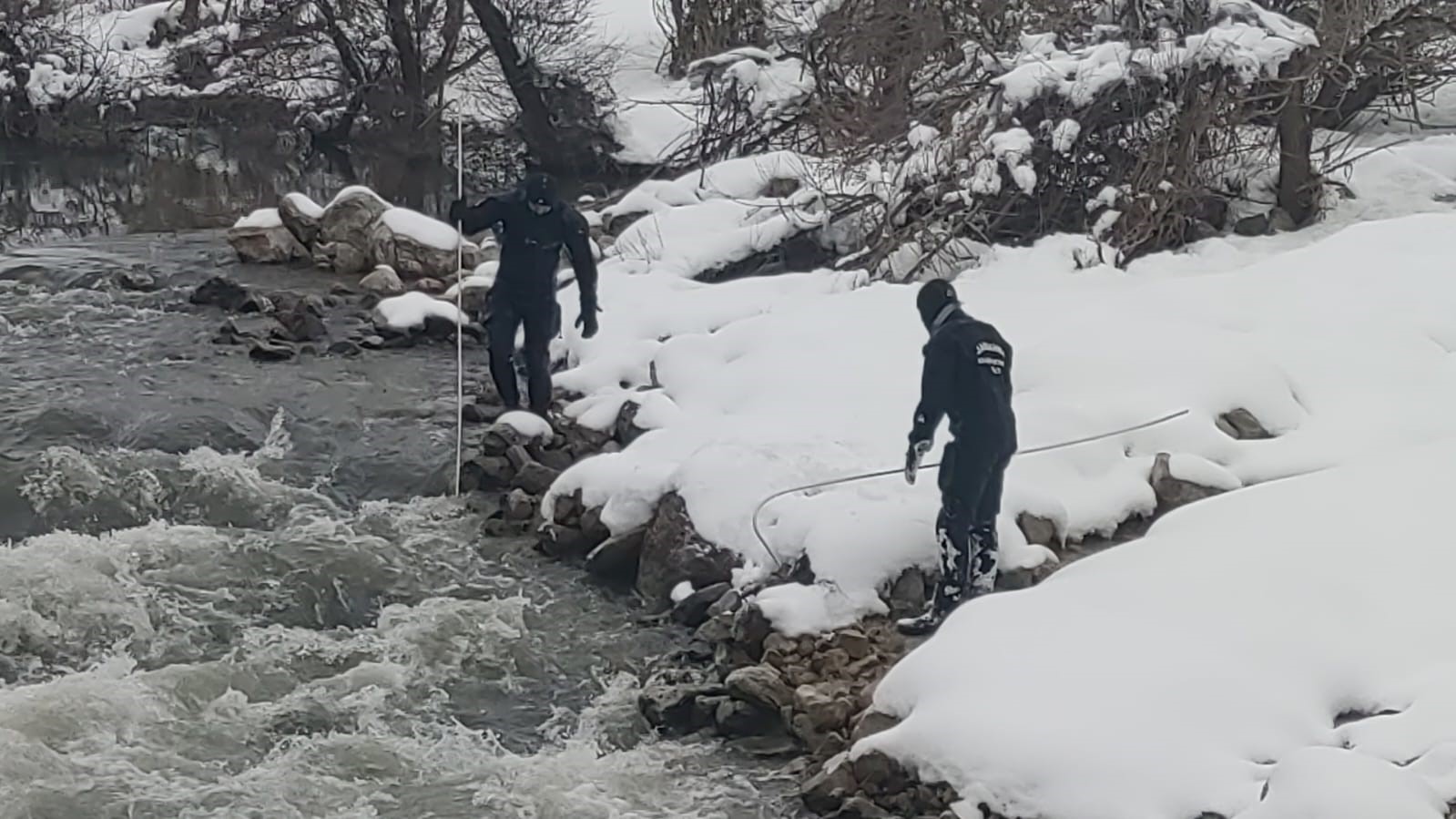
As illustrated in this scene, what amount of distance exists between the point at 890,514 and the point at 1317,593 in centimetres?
224

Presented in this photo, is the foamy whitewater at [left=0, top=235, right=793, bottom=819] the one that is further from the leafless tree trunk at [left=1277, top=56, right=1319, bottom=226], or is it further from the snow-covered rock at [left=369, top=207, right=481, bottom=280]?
the leafless tree trunk at [left=1277, top=56, right=1319, bottom=226]

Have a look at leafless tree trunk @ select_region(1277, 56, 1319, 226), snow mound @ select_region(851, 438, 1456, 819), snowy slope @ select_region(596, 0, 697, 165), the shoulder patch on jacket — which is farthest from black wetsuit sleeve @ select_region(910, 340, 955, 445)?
snowy slope @ select_region(596, 0, 697, 165)

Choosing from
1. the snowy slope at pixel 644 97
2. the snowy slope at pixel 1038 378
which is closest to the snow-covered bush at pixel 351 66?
the snowy slope at pixel 644 97

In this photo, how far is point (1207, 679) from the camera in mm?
6281

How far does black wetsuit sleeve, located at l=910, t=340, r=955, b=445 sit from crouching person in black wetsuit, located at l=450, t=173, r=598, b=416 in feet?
12.4

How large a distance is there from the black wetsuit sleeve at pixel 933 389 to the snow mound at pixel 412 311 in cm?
693

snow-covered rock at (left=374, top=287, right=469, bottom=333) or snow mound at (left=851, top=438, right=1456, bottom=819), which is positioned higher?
snow-covered rock at (left=374, top=287, right=469, bottom=333)

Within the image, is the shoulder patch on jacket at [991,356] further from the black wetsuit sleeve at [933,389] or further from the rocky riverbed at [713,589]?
the rocky riverbed at [713,589]

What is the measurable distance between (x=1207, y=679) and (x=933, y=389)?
5.91ft

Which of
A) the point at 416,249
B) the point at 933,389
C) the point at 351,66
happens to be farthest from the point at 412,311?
the point at 351,66

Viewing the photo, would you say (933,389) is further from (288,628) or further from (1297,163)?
(1297,163)

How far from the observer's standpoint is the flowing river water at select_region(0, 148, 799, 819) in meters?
6.85

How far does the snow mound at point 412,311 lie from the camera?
13.7 m

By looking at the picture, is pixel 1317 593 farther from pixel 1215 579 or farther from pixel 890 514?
pixel 890 514
